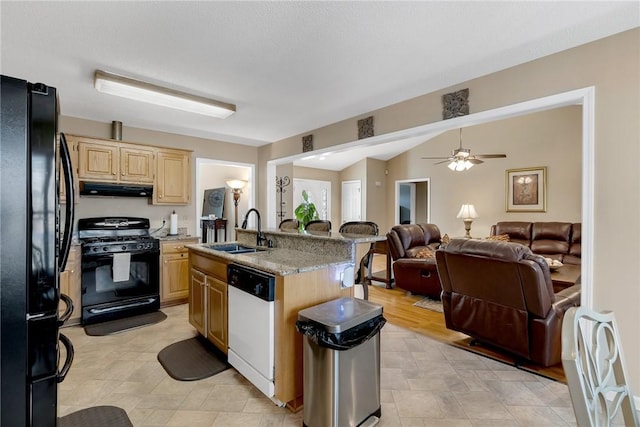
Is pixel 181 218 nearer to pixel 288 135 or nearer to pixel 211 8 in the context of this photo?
pixel 288 135

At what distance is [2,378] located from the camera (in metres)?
0.94

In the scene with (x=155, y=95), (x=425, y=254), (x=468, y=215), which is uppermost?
(x=155, y=95)

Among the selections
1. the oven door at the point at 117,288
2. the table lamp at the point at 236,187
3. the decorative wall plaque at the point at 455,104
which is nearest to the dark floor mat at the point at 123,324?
the oven door at the point at 117,288

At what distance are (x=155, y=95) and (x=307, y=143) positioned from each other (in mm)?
2186

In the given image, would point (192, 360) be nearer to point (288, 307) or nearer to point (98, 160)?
point (288, 307)

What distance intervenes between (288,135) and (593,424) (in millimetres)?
4571

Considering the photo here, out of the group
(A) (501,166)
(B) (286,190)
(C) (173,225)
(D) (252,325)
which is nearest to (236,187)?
(B) (286,190)

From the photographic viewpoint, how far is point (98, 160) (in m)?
3.67

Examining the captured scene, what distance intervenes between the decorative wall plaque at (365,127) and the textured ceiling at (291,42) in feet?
1.38

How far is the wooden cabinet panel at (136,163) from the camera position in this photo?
385 cm

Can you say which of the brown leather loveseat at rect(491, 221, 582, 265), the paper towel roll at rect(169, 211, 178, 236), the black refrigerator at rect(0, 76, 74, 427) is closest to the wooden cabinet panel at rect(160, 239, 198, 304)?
the paper towel roll at rect(169, 211, 178, 236)

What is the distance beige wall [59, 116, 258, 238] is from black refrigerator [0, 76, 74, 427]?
3.48m

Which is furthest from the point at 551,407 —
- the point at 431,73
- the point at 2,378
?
the point at 2,378

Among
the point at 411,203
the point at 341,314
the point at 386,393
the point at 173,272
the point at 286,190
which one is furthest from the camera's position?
the point at 411,203
